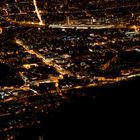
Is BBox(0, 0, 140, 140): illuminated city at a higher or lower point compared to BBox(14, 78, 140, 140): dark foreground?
higher

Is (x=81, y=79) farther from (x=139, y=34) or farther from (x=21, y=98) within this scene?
(x=139, y=34)

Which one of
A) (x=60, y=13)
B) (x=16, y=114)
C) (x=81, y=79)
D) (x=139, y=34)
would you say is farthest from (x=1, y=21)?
(x=16, y=114)

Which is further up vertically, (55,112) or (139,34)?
(139,34)

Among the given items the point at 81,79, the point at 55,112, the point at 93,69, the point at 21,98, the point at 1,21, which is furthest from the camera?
the point at 1,21

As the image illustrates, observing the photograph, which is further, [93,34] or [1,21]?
[1,21]

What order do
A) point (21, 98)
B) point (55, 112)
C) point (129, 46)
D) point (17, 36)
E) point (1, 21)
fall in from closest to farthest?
point (55, 112), point (21, 98), point (129, 46), point (17, 36), point (1, 21)

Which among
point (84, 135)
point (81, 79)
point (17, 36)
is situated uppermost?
point (17, 36)

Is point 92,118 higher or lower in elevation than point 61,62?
lower
